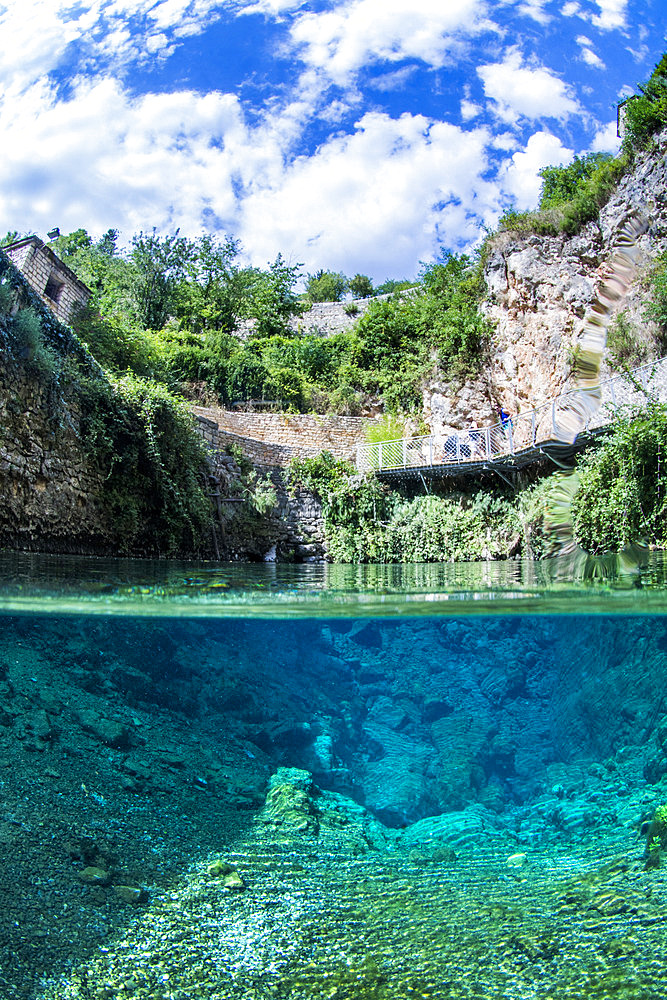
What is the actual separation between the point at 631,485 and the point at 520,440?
26.8ft

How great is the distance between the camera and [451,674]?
5.87 m

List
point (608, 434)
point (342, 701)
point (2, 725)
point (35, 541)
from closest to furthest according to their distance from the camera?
point (2, 725)
point (342, 701)
point (35, 541)
point (608, 434)

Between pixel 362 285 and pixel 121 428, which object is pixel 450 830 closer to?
pixel 121 428

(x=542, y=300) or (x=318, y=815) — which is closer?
(x=318, y=815)

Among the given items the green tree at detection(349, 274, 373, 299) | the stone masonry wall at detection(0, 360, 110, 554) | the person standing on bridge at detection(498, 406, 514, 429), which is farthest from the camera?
the green tree at detection(349, 274, 373, 299)

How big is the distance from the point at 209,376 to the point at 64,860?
1061 inches

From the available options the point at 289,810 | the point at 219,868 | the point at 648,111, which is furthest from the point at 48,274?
the point at 219,868

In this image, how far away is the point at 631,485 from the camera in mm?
13312

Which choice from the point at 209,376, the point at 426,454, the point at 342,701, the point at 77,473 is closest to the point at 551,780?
the point at 342,701

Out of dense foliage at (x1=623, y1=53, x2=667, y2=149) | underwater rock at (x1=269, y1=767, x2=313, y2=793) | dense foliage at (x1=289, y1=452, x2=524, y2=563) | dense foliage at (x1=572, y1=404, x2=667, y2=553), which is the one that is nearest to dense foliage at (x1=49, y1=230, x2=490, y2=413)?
dense foliage at (x1=289, y1=452, x2=524, y2=563)

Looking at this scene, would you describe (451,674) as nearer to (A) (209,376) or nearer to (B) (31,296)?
(B) (31,296)

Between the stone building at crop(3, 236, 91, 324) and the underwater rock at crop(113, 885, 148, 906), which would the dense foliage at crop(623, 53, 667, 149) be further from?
the underwater rock at crop(113, 885, 148, 906)

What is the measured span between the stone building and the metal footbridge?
1124 centimetres

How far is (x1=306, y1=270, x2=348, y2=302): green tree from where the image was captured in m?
54.4
